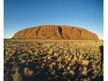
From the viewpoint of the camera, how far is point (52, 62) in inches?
107

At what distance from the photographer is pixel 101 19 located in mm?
2695

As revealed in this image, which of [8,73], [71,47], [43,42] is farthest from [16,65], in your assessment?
[71,47]

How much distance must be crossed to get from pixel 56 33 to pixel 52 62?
0.26 m

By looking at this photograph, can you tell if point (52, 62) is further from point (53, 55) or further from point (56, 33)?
point (56, 33)

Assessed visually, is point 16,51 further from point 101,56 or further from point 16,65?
point 101,56

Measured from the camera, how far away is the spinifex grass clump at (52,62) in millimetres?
2695

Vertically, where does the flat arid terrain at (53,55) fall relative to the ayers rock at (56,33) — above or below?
below

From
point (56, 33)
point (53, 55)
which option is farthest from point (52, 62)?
point (56, 33)

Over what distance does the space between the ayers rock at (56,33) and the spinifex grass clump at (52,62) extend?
6cm

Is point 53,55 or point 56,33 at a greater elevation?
point 56,33

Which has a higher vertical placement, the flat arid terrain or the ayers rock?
the ayers rock

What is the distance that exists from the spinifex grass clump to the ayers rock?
0.06 m

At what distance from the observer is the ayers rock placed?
2.69 meters

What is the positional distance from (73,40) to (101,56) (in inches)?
11.4
